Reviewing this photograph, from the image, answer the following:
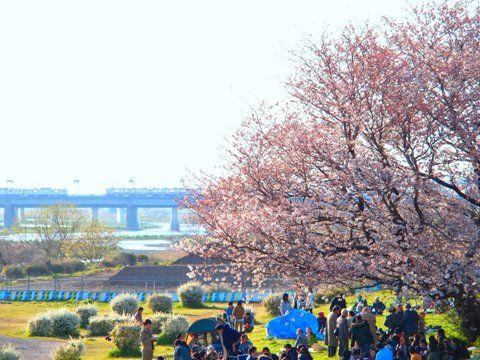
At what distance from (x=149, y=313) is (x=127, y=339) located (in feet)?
45.9

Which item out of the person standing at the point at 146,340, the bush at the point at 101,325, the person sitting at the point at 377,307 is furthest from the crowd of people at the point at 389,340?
the bush at the point at 101,325

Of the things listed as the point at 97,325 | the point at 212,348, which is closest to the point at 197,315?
the point at 97,325

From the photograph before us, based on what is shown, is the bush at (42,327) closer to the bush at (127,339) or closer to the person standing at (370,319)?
the bush at (127,339)

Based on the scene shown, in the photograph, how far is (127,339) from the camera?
28859 millimetres

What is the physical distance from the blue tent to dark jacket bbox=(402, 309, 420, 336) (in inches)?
190

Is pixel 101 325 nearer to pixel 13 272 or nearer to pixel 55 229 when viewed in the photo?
pixel 13 272

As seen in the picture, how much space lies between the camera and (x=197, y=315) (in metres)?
41.0

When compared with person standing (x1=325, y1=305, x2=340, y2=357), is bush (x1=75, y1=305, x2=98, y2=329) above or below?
below

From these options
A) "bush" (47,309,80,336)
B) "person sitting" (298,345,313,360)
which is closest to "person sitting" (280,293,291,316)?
"person sitting" (298,345,313,360)

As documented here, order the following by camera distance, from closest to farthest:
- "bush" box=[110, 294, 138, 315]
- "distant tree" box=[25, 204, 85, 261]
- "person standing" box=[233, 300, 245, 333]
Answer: "person standing" box=[233, 300, 245, 333] < "bush" box=[110, 294, 138, 315] < "distant tree" box=[25, 204, 85, 261]

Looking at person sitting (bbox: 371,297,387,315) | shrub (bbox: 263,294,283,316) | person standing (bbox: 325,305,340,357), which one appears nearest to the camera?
person standing (bbox: 325,305,340,357)

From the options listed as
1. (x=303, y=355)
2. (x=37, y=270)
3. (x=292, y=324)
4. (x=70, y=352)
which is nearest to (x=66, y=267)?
(x=37, y=270)

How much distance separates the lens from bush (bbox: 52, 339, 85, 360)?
27.2 meters

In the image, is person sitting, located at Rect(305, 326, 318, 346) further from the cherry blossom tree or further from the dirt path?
the dirt path
